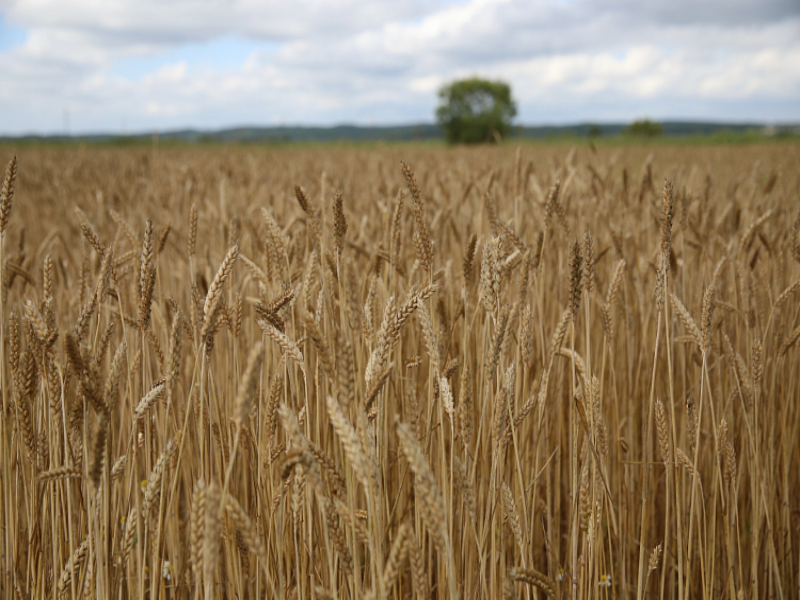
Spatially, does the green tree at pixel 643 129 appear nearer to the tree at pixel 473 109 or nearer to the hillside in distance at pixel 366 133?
the hillside in distance at pixel 366 133

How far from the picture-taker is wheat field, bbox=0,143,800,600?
829 millimetres

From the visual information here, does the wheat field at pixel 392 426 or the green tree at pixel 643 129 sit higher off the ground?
the green tree at pixel 643 129

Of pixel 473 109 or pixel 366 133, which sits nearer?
pixel 366 133

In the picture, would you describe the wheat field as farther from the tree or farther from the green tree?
the tree

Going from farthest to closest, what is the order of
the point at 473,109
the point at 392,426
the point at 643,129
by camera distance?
the point at 473,109 → the point at 643,129 → the point at 392,426

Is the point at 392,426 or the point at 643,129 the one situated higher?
the point at 643,129

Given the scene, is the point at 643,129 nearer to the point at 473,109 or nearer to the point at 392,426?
the point at 473,109

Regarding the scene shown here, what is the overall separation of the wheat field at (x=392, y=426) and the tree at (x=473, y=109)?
137 feet

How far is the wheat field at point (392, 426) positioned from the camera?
2.72 feet

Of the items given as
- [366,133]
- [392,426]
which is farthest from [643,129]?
[392,426]

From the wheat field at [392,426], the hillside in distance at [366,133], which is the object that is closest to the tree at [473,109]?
the hillside in distance at [366,133]

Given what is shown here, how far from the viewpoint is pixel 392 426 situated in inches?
→ 59.5

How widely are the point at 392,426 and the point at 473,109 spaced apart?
47.5 metres

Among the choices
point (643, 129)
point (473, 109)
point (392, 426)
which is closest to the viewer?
point (392, 426)
